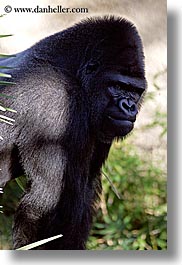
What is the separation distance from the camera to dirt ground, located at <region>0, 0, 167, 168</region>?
1663 millimetres

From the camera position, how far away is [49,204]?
5.49 ft

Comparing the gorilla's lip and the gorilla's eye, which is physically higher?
the gorilla's eye

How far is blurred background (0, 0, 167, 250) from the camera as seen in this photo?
5.46 feet

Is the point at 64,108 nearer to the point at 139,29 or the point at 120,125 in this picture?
the point at 120,125

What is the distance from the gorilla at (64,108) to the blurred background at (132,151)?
0.03 m

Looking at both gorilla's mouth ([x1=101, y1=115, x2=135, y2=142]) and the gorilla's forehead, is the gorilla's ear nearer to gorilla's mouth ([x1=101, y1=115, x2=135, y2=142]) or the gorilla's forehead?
the gorilla's forehead

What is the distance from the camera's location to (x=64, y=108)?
1650 mm

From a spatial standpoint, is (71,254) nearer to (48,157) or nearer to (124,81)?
(48,157)

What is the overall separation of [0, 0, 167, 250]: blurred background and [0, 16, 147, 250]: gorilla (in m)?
0.03

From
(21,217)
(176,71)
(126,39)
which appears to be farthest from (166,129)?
(21,217)

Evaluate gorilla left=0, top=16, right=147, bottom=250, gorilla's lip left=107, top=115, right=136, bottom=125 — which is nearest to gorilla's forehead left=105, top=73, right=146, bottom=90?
gorilla left=0, top=16, right=147, bottom=250

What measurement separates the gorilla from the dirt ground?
25mm

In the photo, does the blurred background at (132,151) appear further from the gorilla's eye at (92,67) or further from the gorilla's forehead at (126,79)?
the gorilla's eye at (92,67)

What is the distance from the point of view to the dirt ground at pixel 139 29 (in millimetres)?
1663
